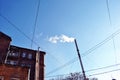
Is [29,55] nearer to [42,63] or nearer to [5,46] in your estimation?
[42,63]

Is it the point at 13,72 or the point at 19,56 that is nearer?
the point at 13,72

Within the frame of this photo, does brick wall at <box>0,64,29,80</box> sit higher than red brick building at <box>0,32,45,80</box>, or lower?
lower

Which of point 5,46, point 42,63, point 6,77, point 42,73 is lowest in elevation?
point 6,77

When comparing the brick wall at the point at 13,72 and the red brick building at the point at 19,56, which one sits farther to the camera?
the red brick building at the point at 19,56

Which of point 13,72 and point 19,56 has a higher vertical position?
point 19,56

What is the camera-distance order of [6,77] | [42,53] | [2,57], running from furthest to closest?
[42,53]
[2,57]
[6,77]

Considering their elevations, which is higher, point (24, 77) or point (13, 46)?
point (13, 46)

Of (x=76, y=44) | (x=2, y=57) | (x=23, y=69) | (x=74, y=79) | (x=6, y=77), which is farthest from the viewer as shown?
(x=74, y=79)

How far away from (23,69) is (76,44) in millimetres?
10597

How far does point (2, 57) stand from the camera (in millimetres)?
34812

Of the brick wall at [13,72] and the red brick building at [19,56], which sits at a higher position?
the red brick building at [19,56]

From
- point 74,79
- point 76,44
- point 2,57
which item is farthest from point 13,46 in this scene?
point 76,44

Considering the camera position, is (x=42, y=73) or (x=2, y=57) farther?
(x=42, y=73)

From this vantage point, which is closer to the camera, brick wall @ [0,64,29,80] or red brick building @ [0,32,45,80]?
brick wall @ [0,64,29,80]
